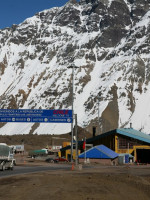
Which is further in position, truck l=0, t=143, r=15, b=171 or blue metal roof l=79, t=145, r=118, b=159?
blue metal roof l=79, t=145, r=118, b=159

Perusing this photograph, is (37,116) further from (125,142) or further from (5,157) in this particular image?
(125,142)

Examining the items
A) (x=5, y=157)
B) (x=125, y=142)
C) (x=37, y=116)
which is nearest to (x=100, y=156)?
(x=125, y=142)

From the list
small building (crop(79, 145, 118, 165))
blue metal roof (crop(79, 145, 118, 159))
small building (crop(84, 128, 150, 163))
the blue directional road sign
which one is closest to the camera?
the blue directional road sign

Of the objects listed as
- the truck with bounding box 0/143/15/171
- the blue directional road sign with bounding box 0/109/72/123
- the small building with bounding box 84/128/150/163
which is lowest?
the truck with bounding box 0/143/15/171

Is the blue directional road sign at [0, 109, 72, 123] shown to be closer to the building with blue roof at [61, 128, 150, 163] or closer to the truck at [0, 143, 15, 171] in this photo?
the truck at [0, 143, 15, 171]

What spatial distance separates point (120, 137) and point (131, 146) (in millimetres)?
2836

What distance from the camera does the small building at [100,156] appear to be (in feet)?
210

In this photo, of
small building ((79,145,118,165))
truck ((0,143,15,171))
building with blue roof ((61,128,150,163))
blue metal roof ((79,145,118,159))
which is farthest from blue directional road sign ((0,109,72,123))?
building with blue roof ((61,128,150,163))

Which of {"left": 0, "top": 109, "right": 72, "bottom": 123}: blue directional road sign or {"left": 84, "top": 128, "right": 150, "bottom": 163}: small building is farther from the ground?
{"left": 0, "top": 109, "right": 72, "bottom": 123}: blue directional road sign

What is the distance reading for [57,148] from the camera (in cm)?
11956

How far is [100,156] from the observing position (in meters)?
64.7

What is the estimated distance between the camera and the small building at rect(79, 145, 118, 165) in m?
63.9

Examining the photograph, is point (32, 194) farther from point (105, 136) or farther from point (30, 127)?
point (30, 127)

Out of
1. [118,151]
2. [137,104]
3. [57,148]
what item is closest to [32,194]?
[118,151]
